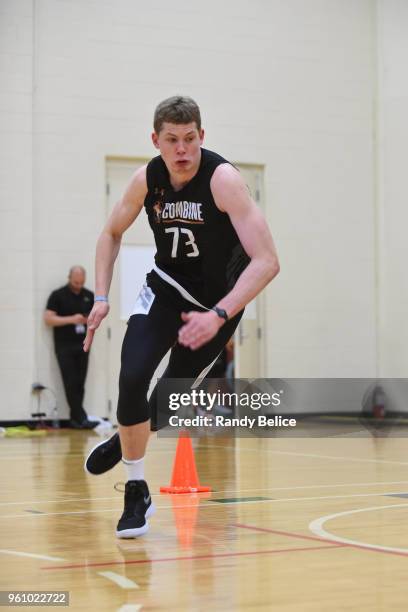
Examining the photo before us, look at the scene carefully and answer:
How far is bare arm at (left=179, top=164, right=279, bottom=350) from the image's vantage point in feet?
10.9

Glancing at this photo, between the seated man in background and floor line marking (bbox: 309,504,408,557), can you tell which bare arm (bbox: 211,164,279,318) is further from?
the seated man in background

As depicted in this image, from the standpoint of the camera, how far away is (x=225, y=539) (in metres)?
4.24

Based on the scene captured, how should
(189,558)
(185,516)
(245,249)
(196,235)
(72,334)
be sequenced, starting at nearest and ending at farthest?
1. (189,558)
2. (245,249)
3. (196,235)
4. (185,516)
5. (72,334)

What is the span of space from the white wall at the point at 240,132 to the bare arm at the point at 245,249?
8.76 meters

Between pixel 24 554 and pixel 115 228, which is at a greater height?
pixel 115 228

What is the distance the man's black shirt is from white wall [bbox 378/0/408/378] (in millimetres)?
4331

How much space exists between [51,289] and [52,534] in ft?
28.3

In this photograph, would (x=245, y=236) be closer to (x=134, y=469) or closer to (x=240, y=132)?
(x=134, y=469)

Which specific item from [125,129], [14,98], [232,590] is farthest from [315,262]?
[232,590]

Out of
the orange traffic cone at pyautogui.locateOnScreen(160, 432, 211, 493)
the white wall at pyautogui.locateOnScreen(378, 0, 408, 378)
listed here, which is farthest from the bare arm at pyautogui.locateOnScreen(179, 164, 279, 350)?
the white wall at pyautogui.locateOnScreen(378, 0, 408, 378)

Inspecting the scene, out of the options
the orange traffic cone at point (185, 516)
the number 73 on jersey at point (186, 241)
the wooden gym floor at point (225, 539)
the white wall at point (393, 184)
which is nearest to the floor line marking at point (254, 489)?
the wooden gym floor at point (225, 539)

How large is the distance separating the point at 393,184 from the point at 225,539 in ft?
35.2

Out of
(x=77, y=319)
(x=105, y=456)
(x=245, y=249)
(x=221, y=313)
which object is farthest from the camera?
(x=77, y=319)

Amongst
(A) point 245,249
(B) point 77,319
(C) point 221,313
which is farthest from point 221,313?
(B) point 77,319
